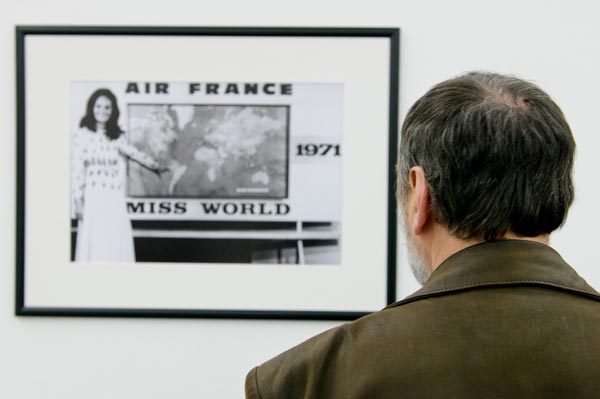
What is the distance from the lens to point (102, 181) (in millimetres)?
1378

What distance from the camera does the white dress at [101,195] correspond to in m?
1.37

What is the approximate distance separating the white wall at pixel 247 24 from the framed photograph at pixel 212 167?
0.04 m

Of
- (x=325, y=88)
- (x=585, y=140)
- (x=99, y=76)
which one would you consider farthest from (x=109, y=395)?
(x=585, y=140)

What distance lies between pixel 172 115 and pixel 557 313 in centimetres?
93

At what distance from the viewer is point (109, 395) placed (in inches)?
55.6

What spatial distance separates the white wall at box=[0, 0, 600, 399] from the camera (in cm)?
137

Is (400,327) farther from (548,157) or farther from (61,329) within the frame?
(61,329)

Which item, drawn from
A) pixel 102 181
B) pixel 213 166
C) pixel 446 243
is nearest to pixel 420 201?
pixel 446 243

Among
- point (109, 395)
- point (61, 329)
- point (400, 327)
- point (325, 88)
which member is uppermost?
point (325, 88)

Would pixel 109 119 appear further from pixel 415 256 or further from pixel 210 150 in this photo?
pixel 415 256

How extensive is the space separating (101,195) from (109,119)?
15cm

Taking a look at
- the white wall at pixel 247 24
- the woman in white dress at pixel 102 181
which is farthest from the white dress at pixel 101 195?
the white wall at pixel 247 24

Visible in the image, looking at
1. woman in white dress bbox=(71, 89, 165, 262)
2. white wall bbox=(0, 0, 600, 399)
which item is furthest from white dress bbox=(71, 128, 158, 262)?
white wall bbox=(0, 0, 600, 399)

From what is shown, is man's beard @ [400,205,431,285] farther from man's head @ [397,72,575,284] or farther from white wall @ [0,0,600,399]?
white wall @ [0,0,600,399]
